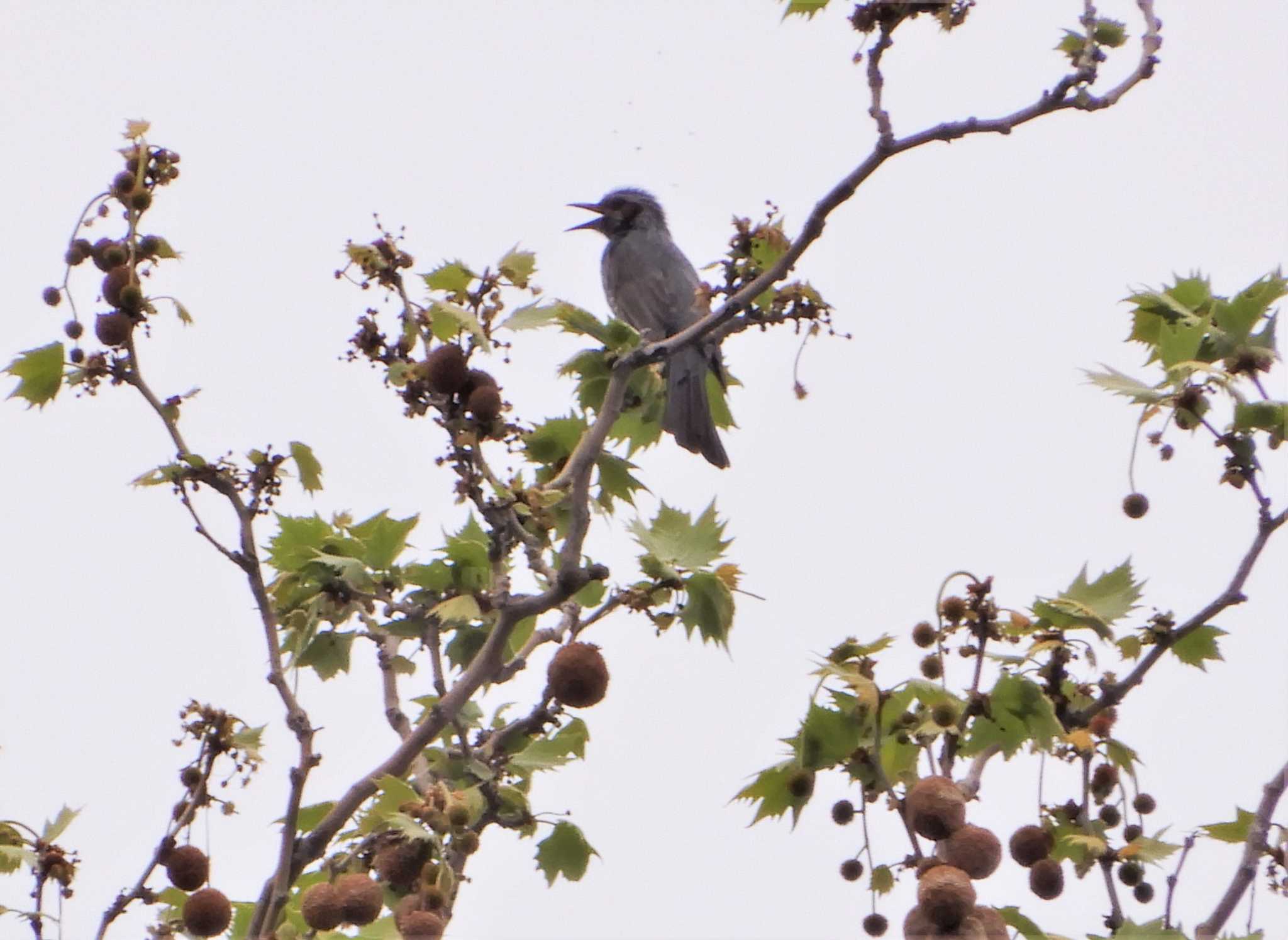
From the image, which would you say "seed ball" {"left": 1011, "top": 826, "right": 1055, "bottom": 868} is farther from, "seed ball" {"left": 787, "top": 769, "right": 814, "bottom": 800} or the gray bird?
the gray bird

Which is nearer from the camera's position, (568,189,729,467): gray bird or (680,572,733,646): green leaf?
(680,572,733,646): green leaf

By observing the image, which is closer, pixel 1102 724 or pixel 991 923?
pixel 991 923

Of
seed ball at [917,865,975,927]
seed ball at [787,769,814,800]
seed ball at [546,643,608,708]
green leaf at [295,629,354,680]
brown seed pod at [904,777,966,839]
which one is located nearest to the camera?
seed ball at [917,865,975,927]

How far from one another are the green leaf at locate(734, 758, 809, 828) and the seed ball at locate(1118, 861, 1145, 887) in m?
1.05

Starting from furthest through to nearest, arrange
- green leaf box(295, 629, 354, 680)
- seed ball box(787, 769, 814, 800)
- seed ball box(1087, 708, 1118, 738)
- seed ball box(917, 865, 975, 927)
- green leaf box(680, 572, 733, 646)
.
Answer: green leaf box(295, 629, 354, 680) → seed ball box(1087, 708, 1118, 738) → green leaf box(680, 572, 733, 646) → seed ball box(787, 769, 814, 800) → seed ball box(917, 865, 975, 927)

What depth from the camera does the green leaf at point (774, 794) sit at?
3.34 m

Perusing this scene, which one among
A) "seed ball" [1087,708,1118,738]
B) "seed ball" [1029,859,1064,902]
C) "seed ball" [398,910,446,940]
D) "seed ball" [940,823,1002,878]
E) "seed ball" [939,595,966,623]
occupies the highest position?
"seed ball" [1087,708,1118,738]

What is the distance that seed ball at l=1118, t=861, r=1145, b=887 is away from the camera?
152 inches

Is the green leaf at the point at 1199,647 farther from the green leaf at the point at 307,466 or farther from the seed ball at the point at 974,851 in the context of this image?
the green leaf at the point at 307,466

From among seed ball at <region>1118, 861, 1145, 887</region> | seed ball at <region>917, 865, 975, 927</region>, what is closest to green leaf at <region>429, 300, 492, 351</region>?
seed ball at <region>917, 865, 975, 927</region>

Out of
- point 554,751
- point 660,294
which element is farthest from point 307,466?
point 660,294

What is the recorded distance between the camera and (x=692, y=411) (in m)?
5.92

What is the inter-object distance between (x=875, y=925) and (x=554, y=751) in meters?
1.00

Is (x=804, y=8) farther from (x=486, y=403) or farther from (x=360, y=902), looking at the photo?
(x=360, y=902)
